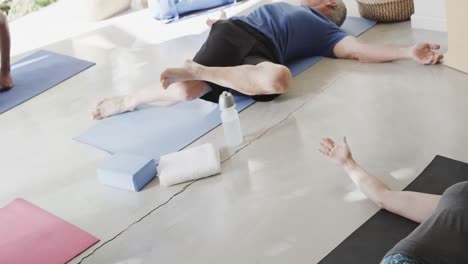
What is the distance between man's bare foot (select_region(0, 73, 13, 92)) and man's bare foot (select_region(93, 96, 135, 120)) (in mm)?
919

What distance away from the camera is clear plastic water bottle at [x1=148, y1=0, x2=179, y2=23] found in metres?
4.14

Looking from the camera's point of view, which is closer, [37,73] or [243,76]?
[243,76]

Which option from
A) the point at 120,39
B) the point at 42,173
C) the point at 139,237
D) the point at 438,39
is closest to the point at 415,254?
the point at 139,237

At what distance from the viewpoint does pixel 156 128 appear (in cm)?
276

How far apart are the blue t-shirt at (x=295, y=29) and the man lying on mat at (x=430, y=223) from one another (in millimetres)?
1220

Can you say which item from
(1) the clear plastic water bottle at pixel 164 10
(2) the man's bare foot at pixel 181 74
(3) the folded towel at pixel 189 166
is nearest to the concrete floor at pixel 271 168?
(3) the folded towel at pixel 189 166

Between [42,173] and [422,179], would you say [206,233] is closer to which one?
[422,179]

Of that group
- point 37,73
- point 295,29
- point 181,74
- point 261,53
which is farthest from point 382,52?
point 37,73

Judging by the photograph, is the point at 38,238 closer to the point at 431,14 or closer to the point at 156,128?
the point at 156,128

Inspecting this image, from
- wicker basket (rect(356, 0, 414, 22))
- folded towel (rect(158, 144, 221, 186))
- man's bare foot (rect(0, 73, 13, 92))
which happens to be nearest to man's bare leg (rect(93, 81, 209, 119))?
folded towel (rect(158, 144, 221, 186))

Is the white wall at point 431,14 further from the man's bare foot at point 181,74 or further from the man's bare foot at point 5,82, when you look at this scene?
the man's bare foot at point 5,82

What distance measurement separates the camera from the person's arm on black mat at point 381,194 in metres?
1.83

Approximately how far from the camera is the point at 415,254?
1375mm

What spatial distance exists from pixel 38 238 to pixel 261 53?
1352 mm
